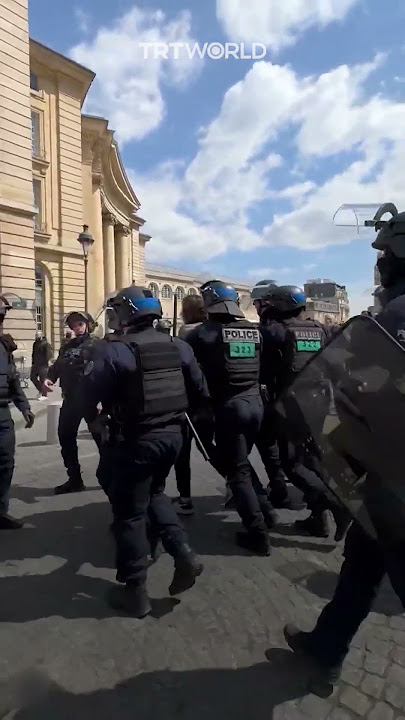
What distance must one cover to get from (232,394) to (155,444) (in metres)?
1.05

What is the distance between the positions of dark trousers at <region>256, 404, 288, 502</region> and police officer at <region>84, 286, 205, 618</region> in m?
1.56

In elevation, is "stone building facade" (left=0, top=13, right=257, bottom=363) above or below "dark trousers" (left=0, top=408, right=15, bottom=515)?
above

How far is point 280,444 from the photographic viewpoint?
457 cm

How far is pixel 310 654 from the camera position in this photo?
2404mm

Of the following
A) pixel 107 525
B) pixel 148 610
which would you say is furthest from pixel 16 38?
pixel 148 610

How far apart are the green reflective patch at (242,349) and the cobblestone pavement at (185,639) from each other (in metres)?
1.44

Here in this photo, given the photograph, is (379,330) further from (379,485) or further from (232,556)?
(232,556)

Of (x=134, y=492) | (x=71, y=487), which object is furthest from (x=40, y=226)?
(x=134, y=492)

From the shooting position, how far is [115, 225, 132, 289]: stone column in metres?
49.4

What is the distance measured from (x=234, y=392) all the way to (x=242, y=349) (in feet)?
1.06

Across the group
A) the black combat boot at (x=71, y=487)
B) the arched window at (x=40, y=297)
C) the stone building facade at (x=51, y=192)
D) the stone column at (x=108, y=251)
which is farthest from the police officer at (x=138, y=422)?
the stone column at (x=108, y=251)

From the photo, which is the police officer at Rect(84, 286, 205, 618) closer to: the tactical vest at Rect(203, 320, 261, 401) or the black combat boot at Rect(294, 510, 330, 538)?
the tactical vest at Rect(203, 320, 261, 401)

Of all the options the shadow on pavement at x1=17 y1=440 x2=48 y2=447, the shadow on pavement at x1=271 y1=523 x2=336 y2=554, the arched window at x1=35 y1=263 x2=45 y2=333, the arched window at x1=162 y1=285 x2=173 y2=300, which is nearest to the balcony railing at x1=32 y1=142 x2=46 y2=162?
the arched window at x1=35 y1=263 x2=45 y2=333

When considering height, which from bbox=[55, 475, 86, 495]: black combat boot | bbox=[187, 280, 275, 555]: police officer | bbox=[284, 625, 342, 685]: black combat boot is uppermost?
bbox=[187, 280, 275, 555]: police officer
